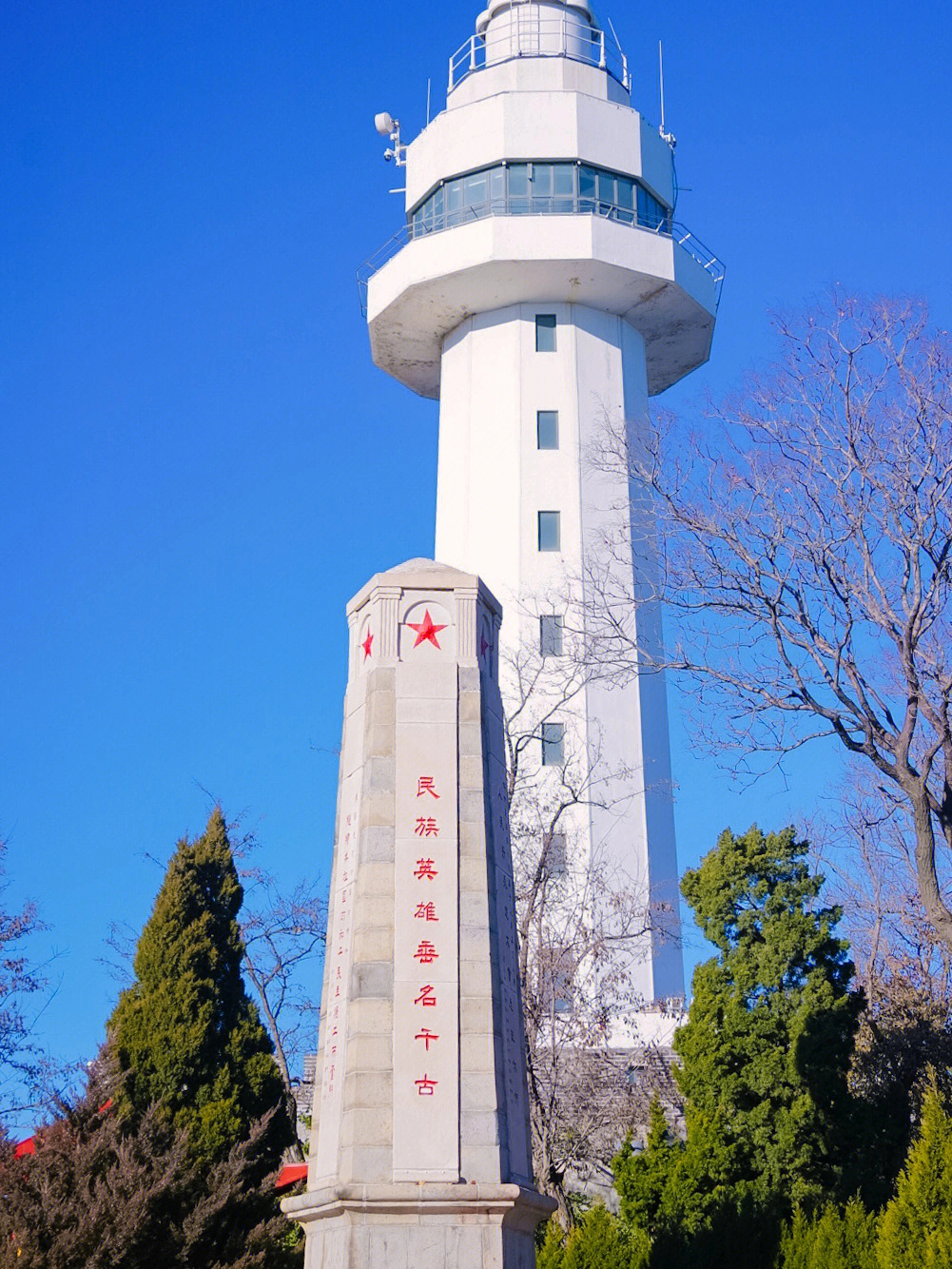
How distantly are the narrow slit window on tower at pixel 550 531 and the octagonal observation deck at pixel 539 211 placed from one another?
18.4ft

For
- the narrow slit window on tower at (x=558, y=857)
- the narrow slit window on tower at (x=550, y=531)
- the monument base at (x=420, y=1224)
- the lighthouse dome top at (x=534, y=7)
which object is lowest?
the monument base at (x=420, y=1224)

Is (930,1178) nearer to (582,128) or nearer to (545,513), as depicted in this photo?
(545,513)

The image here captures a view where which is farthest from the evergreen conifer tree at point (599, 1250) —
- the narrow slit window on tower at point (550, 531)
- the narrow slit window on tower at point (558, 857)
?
the narrow slit window on tower at point (550, 531)

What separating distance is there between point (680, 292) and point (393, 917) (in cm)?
2713

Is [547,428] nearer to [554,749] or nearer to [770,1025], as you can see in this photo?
[554,749]

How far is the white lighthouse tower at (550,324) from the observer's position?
108 feet

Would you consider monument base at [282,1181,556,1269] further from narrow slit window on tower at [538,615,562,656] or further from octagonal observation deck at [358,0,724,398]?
octagonal observation deck at [358,0,724,398]

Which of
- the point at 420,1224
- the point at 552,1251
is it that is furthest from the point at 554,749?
the point at 420,1224

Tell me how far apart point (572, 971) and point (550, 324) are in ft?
59.2

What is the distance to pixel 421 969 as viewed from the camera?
11.1 meters

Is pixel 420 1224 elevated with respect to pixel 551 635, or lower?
lower

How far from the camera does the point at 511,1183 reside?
34.9 feet

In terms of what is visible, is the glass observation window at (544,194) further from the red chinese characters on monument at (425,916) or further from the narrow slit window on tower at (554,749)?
the red chinese characters on monument at (425,916)

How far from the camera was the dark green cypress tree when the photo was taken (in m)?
16.2
